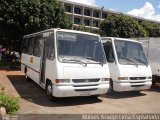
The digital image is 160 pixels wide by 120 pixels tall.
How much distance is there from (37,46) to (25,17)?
28.9 ft

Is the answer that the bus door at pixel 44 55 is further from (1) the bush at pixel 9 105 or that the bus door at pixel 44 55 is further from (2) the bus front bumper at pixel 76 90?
(1) the bush at pixel 9 105

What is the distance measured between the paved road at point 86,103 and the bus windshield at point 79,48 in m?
1.54

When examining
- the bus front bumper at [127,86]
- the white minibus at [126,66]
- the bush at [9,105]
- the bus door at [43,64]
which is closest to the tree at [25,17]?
the white minibus at [126,66]

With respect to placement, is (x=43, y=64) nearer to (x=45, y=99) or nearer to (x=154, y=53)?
(x=45, y=99)

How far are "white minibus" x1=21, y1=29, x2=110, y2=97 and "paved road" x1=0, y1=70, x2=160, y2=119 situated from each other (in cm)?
44

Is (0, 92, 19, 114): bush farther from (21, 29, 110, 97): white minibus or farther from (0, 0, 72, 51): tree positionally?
(0, 0, 72, 51): tree

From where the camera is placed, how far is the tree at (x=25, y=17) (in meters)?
20.3

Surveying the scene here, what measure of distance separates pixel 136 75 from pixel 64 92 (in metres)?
3.62

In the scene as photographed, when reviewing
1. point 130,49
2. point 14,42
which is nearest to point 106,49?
point 130,49

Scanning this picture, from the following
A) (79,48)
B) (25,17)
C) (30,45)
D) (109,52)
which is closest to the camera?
(79,48)

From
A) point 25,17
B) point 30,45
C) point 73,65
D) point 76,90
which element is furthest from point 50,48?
point 25,17

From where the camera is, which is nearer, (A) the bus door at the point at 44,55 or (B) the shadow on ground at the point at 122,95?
(A) the bus door at the point at 44,55

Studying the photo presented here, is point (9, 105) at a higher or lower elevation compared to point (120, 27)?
lower

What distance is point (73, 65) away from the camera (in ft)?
30.9
